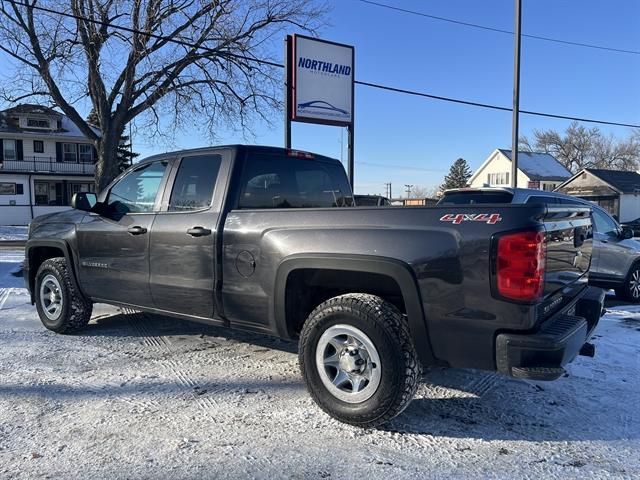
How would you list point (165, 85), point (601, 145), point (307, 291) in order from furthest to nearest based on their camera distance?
point (601, 145), point (165, 85), point (307, 291)

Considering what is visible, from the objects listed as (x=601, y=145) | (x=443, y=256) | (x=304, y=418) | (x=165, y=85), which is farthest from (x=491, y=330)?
(x=601, y=145)

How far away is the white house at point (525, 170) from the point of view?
189 ft

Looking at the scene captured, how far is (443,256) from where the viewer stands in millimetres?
3150

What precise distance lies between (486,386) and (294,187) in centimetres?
237

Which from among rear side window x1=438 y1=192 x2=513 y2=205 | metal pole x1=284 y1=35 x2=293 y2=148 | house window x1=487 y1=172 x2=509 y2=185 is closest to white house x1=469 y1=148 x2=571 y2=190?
house window x1=487 y1=172 x2=509 y2=185

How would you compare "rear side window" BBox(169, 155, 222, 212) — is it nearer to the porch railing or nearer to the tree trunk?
the tree trunk

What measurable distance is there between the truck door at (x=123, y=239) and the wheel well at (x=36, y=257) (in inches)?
36.9

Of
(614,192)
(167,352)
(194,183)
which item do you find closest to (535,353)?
(194,183)

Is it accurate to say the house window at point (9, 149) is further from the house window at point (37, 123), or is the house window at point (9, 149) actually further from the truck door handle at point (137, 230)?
the truck door handle at point (137, 230)

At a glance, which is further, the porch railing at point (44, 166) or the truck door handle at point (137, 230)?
the porch railing at point (44, 166)

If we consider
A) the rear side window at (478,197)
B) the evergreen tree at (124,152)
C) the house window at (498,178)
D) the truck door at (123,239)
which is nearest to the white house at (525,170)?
the house window at (498,178)

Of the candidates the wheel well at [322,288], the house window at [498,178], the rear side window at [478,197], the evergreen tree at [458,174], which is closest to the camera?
the wheel well at [322,288]

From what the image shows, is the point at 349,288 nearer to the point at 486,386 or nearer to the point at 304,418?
the point at 304,418

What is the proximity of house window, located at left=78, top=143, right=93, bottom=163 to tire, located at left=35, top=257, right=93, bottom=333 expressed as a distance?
40.5 metres
